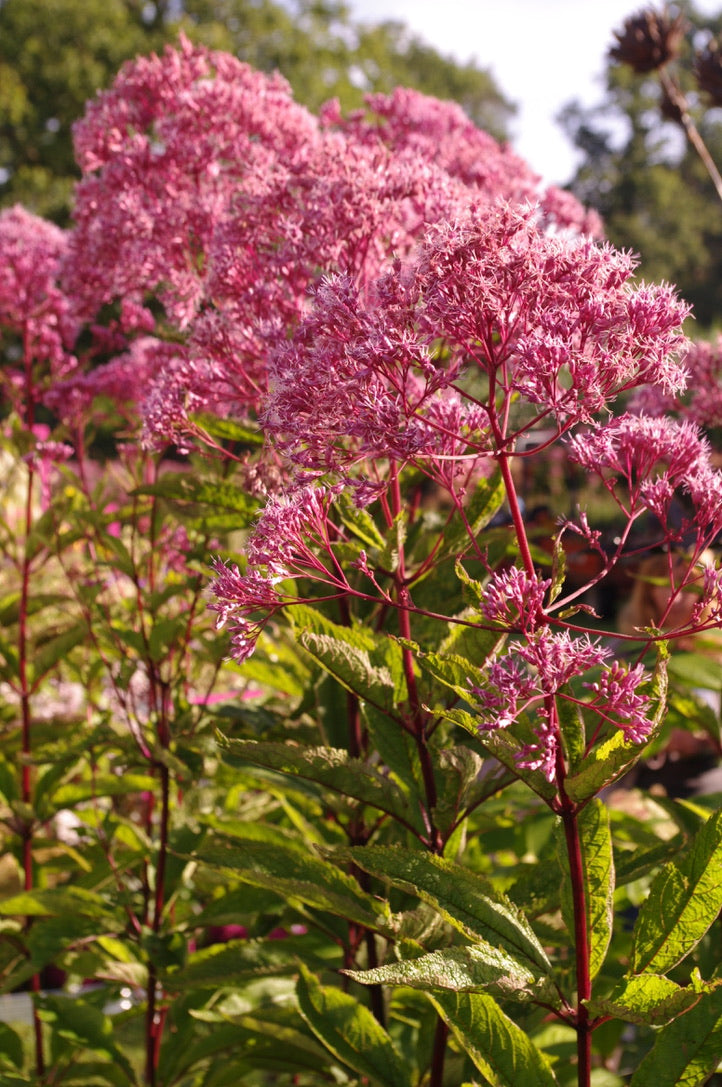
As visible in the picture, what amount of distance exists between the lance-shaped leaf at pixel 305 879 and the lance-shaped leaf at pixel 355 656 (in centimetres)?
21

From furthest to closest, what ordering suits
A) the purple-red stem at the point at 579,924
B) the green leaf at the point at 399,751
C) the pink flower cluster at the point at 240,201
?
the pink flower cluster at the point at 240,201
the green leaf at the point at 399,751
the purple-red stem at the point at 579,924

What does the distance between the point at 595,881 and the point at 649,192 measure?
37.2 metres

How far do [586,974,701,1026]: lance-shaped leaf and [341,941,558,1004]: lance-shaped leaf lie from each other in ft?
0.18

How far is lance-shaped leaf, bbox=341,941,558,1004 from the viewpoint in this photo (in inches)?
29.0

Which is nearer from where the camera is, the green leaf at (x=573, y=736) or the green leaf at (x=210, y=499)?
the green leaf at (x=573, y=736)

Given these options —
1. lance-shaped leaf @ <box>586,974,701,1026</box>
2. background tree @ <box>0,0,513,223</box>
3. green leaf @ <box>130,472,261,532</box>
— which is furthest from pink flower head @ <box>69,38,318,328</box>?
background tree @ <box>0,0,513,223</box>

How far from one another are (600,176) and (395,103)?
121ft

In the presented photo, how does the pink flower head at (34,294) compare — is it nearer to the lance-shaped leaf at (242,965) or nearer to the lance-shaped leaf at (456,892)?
the lance-shaped leaf at (242,965)

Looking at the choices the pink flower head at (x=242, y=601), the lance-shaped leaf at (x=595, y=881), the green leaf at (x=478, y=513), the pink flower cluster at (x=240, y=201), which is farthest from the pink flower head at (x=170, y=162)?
the lance-shaped leaf at (x=595, y=881)

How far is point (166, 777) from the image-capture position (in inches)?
65.0

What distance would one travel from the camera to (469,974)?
78cm

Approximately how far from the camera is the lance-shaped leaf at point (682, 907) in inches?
35.6

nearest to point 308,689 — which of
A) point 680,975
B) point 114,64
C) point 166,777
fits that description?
point 166,777

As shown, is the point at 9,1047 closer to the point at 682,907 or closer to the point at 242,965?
the point at 242,965
